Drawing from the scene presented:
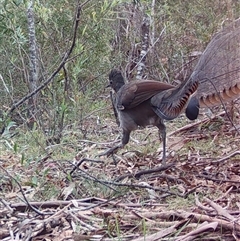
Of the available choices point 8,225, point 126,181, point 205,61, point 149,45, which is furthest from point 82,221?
point 149,45

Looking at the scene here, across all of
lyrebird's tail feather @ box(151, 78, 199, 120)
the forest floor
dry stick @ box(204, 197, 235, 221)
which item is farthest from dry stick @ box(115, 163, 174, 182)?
dry stick @ box(204, 197, 235, 221)

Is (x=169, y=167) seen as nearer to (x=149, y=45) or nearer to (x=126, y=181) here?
(x=126, y=181)

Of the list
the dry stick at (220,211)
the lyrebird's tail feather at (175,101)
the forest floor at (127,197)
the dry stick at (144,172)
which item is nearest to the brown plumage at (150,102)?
the lyrebird's tail feather at (175,101)

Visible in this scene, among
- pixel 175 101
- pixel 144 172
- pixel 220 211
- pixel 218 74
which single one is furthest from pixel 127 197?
pixel 218 74

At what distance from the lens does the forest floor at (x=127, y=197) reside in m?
2.92

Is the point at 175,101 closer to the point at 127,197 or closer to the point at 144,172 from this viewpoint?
the point at 144,172

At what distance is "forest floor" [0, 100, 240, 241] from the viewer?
292 cm

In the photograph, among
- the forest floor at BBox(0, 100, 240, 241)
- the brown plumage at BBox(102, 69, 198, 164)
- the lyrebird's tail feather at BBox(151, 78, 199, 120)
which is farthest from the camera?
the brown plumage at BBox(102, 69, 198, 164)

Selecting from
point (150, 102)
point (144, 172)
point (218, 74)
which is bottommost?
point (144, 172)

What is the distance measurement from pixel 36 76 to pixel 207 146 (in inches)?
85.2

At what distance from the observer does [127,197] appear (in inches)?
141

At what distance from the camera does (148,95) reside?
452 centimetres

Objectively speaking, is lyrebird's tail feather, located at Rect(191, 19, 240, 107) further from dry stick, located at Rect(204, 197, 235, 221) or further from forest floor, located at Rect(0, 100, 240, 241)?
dry stick, located at Rect(204, 197, 235, 221)

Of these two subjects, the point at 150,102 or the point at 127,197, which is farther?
the point at 150,102
